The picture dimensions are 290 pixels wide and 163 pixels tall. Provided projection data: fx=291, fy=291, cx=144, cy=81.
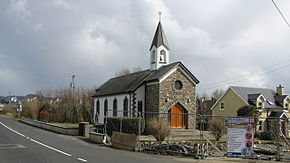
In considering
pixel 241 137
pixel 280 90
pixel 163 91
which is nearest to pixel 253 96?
pixel 280 90

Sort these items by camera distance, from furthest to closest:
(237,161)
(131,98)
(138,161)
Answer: (131,98), (237,161), (138,161)

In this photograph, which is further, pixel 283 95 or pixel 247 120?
pixel 283 95

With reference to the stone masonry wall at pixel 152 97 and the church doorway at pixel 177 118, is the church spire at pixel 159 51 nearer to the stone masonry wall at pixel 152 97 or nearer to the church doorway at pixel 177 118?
the stone masonry wall at pixel 152 97

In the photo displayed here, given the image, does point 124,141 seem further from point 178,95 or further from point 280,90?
point 280,90

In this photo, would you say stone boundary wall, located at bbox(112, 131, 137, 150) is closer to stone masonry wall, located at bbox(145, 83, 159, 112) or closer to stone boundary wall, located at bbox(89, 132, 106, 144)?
stone boundary wall, located at bbox(89, 132, 106, 144)

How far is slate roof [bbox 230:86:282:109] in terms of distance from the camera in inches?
1738

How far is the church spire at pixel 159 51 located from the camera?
104 feet

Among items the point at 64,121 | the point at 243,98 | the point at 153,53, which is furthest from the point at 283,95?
the point at 64,121

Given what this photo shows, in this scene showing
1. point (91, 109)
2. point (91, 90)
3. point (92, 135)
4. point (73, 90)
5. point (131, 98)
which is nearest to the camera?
point (92, 135)

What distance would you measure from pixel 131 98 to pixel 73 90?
34.1 m

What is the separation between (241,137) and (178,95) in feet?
51.2

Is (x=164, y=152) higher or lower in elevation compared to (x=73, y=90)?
lower

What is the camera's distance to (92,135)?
20.6 m

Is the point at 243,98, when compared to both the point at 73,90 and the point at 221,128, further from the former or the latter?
the point at 73,90
